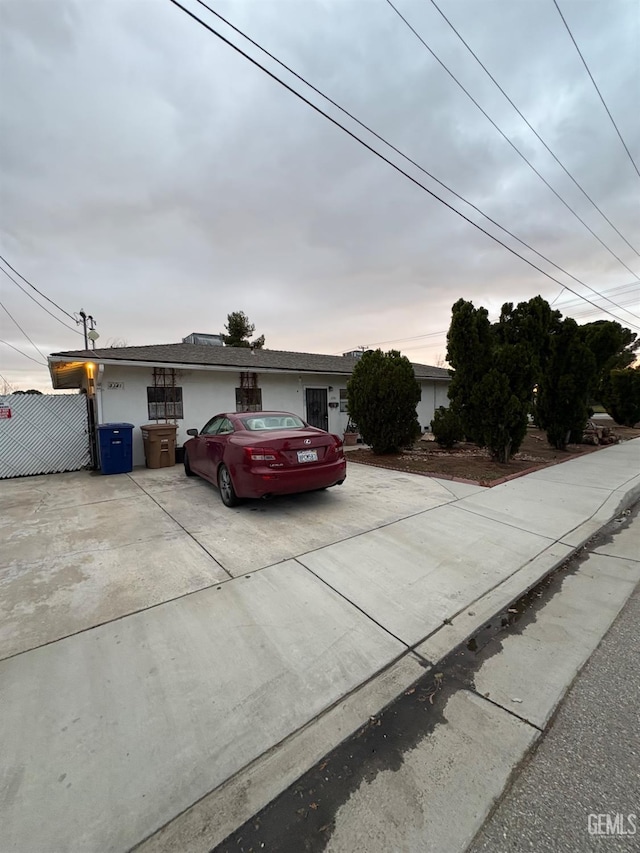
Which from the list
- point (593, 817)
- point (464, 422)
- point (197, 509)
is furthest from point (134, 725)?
point (464, 422)

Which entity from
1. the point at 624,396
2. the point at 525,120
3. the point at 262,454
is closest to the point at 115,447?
the point at 262,454

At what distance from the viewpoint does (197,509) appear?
16.4 feet

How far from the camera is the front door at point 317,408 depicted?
11.8 m

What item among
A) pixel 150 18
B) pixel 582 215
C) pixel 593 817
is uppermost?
pixel 582 215

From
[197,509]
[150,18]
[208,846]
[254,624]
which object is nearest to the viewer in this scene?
[208,846]

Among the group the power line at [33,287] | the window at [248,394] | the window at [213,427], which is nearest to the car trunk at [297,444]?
the window at [213,427]

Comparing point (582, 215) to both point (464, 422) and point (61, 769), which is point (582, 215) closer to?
point (464, 422)

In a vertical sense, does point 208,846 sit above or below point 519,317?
below

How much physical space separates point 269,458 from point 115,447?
501 cm

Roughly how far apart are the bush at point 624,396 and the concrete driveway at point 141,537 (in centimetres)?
1550

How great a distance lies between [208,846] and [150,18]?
713cm

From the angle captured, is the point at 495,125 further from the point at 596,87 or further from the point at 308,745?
the point at 308,745

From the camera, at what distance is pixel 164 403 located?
9.18 meters

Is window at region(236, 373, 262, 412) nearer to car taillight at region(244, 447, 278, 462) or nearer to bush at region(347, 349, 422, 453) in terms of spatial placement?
bush at region(347, 349, 422, 453)
